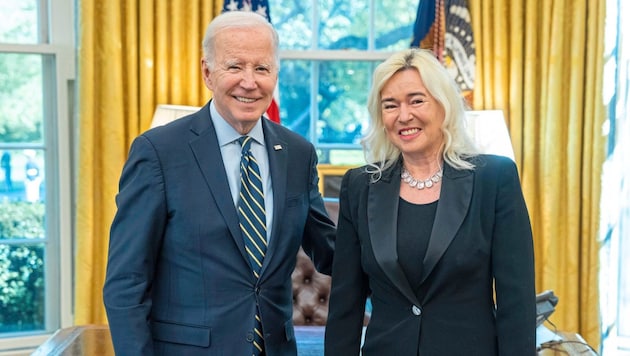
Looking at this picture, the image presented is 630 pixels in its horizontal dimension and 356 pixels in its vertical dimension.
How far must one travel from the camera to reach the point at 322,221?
1959 millimetres

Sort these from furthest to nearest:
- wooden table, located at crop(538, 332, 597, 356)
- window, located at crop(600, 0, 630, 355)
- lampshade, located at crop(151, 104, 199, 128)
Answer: window, located at crop(600, 0, 630, 355) → lampshade, located at crop(151, 104, 199, 128) → wooden table, located at crop(538, 332, 597, 356)

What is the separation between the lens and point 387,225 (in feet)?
5.72

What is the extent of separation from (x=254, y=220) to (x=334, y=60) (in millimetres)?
2347

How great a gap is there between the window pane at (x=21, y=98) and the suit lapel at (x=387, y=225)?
249 centimetres

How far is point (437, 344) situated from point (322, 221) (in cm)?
48

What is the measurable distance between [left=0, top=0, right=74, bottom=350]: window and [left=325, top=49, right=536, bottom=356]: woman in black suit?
7.46 ft

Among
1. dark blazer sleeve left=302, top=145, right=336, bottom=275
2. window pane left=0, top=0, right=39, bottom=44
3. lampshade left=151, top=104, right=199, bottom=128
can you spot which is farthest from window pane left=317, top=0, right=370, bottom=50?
dark blazer sleeve left=302, top=145, right=336, bottom=275

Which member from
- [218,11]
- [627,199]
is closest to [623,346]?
[627,199]

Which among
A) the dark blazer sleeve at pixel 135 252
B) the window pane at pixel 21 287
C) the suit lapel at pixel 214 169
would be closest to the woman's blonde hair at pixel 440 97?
the suit lapel at pixel 214 169

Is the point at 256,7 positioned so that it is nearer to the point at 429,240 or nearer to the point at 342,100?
the point at 342,100

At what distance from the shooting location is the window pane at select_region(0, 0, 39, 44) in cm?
360

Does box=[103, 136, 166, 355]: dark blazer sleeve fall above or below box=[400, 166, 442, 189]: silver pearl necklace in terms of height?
below

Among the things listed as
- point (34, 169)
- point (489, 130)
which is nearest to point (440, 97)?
point (489, 130)

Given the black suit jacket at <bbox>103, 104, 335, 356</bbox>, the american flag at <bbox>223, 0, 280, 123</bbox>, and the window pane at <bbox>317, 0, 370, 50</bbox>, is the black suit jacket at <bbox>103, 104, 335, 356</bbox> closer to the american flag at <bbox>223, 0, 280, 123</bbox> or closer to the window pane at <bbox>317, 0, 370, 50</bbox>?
the american flag at <bbox>223, 0, 280, 123</bbox>
